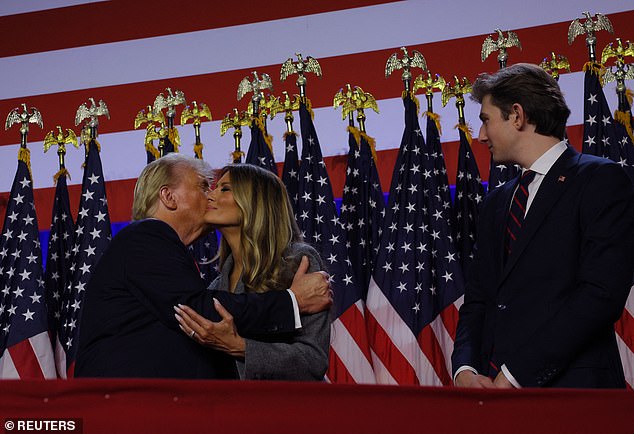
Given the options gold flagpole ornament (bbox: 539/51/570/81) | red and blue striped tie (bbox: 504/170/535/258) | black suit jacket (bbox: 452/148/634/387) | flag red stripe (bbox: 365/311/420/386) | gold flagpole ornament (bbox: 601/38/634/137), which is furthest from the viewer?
gold flagpole ornament (bbox: 539/51/570/81)

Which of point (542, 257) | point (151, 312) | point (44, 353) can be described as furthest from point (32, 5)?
point (542, 257)

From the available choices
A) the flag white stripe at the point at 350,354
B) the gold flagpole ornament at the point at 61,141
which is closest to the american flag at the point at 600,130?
the flag white stripe at the point at 350,354

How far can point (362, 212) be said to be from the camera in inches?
160

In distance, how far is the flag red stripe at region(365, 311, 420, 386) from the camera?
3721mm

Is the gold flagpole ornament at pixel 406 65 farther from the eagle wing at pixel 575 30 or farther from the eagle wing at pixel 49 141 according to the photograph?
the eagle wing at pixel 49 141

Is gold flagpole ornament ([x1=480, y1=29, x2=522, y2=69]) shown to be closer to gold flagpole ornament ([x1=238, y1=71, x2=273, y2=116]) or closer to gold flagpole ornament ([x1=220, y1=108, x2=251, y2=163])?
gold flagpole ornament ([x1=238, y1=71, x2=273, y2=116])

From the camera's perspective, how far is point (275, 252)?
240 centimetres

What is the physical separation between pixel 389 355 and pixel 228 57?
1993 mm

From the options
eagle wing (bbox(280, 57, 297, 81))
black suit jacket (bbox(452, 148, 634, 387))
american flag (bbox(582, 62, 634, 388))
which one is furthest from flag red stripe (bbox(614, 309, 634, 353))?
eagle wing (bbox(280, 57, 297, 81))

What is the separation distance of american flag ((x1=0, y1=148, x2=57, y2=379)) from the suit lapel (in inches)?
102

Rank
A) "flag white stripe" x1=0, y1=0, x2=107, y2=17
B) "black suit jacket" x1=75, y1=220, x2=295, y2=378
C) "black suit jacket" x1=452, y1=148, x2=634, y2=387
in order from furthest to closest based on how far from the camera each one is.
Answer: "flag white stripe" x1=0, y1=0, x2=107, y2=17, "black suit jacket" x1=75, y1=220, x2=295, y2=378, "black suit jacket" x1=452, y1=148, x2=634, y2=387

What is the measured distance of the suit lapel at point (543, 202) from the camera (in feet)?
6.98

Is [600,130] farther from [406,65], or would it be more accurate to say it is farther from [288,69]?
[288,69]

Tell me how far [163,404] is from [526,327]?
1.04m
